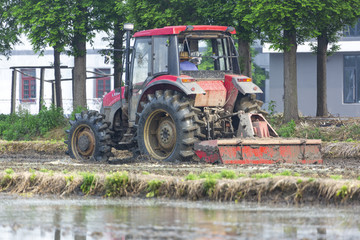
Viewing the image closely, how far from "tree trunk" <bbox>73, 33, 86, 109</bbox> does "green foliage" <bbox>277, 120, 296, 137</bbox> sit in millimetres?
8929

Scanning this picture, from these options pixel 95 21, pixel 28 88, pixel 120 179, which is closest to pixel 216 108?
pixel 120 179

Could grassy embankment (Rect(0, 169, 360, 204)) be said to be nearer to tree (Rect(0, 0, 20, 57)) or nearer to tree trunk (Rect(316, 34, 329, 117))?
tree trunk (Rect(316, 34, 329, 117))

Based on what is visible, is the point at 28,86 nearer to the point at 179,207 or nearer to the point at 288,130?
the point at 288,130

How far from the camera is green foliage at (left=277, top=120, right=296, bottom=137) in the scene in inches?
959

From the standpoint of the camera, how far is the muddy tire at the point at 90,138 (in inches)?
755

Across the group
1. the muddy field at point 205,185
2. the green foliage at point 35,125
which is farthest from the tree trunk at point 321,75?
the muddy field at point 205,185

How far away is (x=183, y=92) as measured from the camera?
58.4 feet

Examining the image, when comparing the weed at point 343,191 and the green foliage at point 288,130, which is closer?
the weed at point 343,191

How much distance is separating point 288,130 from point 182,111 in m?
7.98

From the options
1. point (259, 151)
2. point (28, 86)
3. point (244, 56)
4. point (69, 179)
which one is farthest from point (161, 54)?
point (28, 86)

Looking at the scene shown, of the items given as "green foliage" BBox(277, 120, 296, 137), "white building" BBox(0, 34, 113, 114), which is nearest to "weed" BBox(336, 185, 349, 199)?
"green foliage" BBox(277, 120, 296, 137)

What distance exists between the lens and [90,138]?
19.5 m

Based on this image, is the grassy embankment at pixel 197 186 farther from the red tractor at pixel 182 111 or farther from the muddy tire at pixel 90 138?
the muddy tire at pixel 90 138

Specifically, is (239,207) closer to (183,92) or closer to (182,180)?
(182,180)
